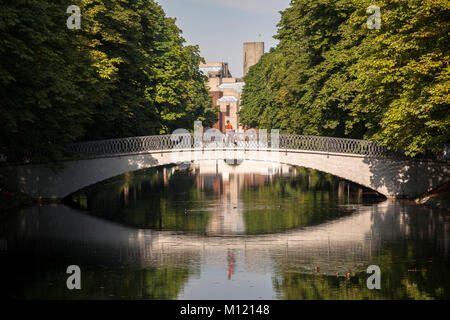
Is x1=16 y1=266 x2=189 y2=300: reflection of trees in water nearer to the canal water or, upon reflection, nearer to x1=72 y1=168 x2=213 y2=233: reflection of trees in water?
the canal water

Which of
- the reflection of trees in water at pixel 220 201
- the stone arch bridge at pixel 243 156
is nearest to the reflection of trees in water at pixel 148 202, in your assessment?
the reflection of trees in water at pixel 220 201

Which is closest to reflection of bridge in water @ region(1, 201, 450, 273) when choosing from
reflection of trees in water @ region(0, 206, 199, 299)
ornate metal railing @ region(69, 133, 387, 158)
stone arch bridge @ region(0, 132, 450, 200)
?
reflection of trees in water @ region(0, 206, 199, 299)

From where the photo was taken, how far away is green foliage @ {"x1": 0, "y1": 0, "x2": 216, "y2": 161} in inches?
1069

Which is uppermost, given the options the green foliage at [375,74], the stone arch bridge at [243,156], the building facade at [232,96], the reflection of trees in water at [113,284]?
the building facade at [232,96]

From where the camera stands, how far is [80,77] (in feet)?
111

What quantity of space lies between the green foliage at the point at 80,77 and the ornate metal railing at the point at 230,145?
1.08 metres

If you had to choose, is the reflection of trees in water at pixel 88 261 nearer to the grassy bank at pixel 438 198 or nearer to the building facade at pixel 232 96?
the grassy bank at pixel 438 198

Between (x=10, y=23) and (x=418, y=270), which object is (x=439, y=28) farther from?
(x=10, y=23)

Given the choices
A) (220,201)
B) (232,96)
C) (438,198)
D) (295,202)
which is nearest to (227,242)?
(295,202)

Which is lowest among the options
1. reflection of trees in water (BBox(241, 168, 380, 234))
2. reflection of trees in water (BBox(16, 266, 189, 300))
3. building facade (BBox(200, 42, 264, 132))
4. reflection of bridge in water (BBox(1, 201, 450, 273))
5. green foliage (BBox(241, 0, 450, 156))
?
reflection of trees in water (BBox(16, 266, 189, 300))

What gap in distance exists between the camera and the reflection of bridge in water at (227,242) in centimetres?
2281

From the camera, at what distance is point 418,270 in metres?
20.7
